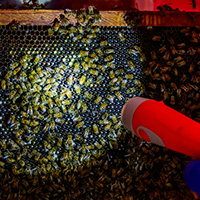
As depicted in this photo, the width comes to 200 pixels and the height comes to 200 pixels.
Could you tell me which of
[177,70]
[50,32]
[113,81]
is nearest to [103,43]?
[113,81]

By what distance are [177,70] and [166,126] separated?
1677 millimetres

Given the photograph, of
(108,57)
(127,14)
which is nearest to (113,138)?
(108,57)

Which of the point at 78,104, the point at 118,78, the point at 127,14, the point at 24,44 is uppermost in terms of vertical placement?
the point at 127,14

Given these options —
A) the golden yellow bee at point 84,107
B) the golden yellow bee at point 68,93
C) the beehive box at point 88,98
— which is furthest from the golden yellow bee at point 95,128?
the golden yellow bee at point 68,93

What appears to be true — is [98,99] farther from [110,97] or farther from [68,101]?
[68,101]

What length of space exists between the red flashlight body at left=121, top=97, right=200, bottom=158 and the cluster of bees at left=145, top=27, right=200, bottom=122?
53.1 inches

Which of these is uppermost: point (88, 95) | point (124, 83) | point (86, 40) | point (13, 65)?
point (86, 40)

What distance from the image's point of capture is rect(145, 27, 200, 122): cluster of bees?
267cm

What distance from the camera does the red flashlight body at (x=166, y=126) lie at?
1.16 meters

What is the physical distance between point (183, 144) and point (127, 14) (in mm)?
1745

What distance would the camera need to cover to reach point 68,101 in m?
2.64

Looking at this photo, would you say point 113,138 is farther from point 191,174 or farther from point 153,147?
point 191,174

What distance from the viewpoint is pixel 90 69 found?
2617 millimetres

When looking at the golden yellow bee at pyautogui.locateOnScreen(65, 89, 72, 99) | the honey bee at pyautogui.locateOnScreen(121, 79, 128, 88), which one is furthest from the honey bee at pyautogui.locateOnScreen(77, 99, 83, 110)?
the honey bee at pyautogui.locateOnScreen(121, 79, 128, 88)
